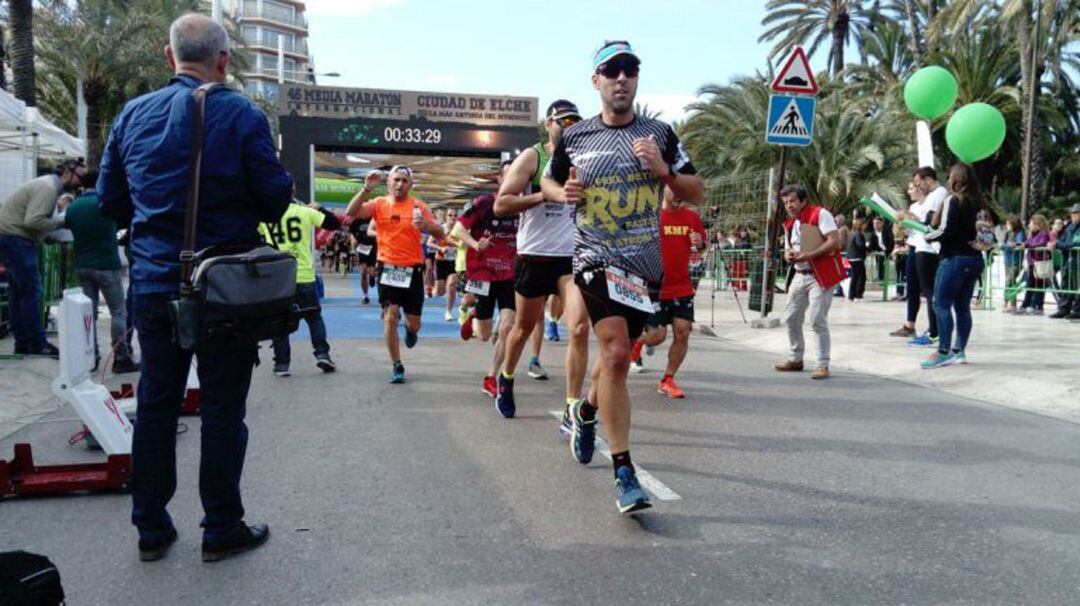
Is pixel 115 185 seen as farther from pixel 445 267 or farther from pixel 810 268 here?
pixel 445 267

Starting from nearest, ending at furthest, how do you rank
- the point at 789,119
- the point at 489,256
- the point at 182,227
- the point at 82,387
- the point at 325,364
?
the point at 182,227
the point at 82,387
the point at 489,256
the point at 325,364
the point at 789,119

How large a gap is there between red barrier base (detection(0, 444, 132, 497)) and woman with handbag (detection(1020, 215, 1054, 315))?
46.7ft

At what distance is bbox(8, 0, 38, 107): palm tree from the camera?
19469 mm

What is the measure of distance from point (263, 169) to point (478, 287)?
173 inches

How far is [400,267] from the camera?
27.3 feet

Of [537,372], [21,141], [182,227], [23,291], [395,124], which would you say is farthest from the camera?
[395,124]

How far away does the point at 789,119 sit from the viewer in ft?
38.0

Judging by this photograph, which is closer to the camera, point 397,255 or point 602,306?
point 602,306

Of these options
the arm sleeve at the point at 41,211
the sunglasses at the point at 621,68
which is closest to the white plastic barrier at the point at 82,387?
the sunglasses at the point at 621,68

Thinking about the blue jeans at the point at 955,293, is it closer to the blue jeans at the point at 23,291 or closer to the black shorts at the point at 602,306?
the black shorts at the point at 602,306

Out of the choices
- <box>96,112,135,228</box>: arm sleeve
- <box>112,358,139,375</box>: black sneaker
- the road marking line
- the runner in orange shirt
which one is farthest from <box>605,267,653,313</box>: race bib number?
<box>112,358,139,375</box>: black sneaker

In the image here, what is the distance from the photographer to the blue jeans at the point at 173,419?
3580 mm

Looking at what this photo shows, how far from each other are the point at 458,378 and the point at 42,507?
447cm

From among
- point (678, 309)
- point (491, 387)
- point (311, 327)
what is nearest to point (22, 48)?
point (311, 327)
